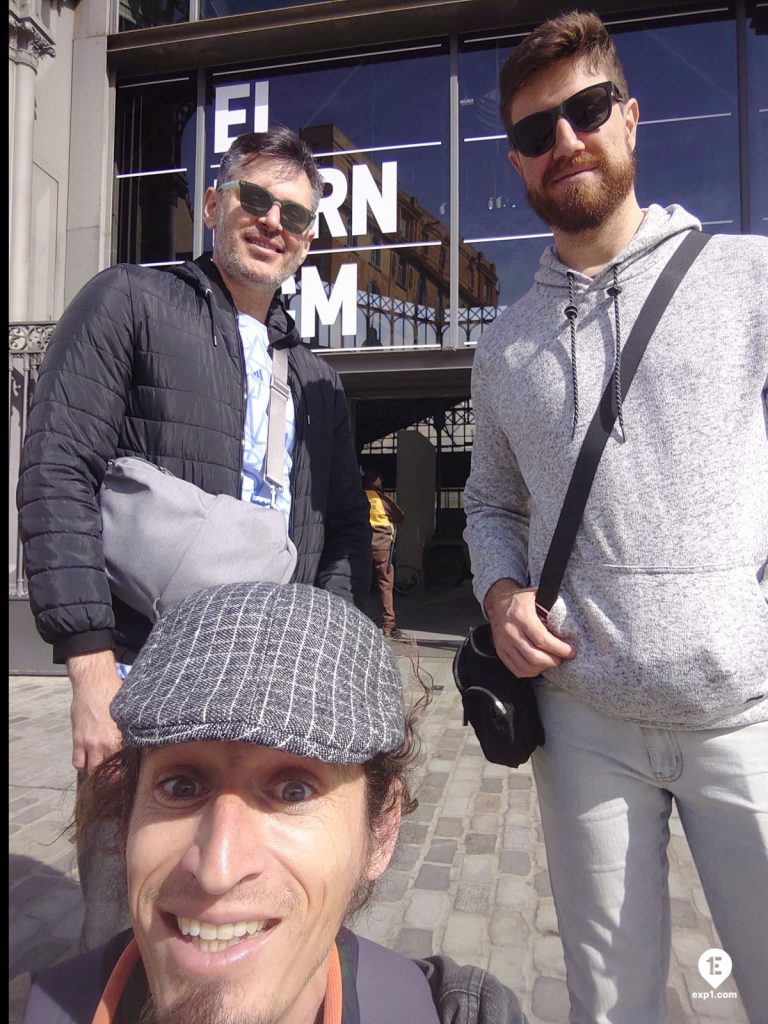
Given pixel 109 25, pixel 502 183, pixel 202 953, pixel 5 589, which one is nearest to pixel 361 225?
pixel 502 183

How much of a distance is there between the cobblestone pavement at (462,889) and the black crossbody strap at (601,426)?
471 millimetres

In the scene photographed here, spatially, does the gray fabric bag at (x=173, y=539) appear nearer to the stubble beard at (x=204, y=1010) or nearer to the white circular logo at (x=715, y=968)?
the stubble beard at (x=204, y=1010)

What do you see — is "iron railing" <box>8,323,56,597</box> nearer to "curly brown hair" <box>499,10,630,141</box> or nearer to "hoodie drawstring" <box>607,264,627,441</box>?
"curly brown hair" <box>499,10,630,141</box>

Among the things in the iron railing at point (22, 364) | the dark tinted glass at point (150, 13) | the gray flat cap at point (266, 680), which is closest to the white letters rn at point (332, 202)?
the dark tinted glass at point (150, 13)

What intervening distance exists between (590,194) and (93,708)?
1530 millimetres

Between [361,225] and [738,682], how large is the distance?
23.6 feet

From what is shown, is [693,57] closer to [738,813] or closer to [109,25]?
[109,25]

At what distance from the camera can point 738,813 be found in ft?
4.28

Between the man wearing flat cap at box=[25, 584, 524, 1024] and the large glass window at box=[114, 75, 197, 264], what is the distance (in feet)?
25.0

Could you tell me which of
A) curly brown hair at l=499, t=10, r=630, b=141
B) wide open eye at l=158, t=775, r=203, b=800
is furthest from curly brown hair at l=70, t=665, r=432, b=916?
curly brown hair at l=499, t=10, r=630, b=141

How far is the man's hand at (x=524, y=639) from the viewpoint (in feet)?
4.68

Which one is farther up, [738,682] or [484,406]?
[484,406]

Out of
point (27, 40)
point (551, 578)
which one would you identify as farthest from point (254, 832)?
point (27, 40)

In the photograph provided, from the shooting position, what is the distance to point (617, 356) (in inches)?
56.7
